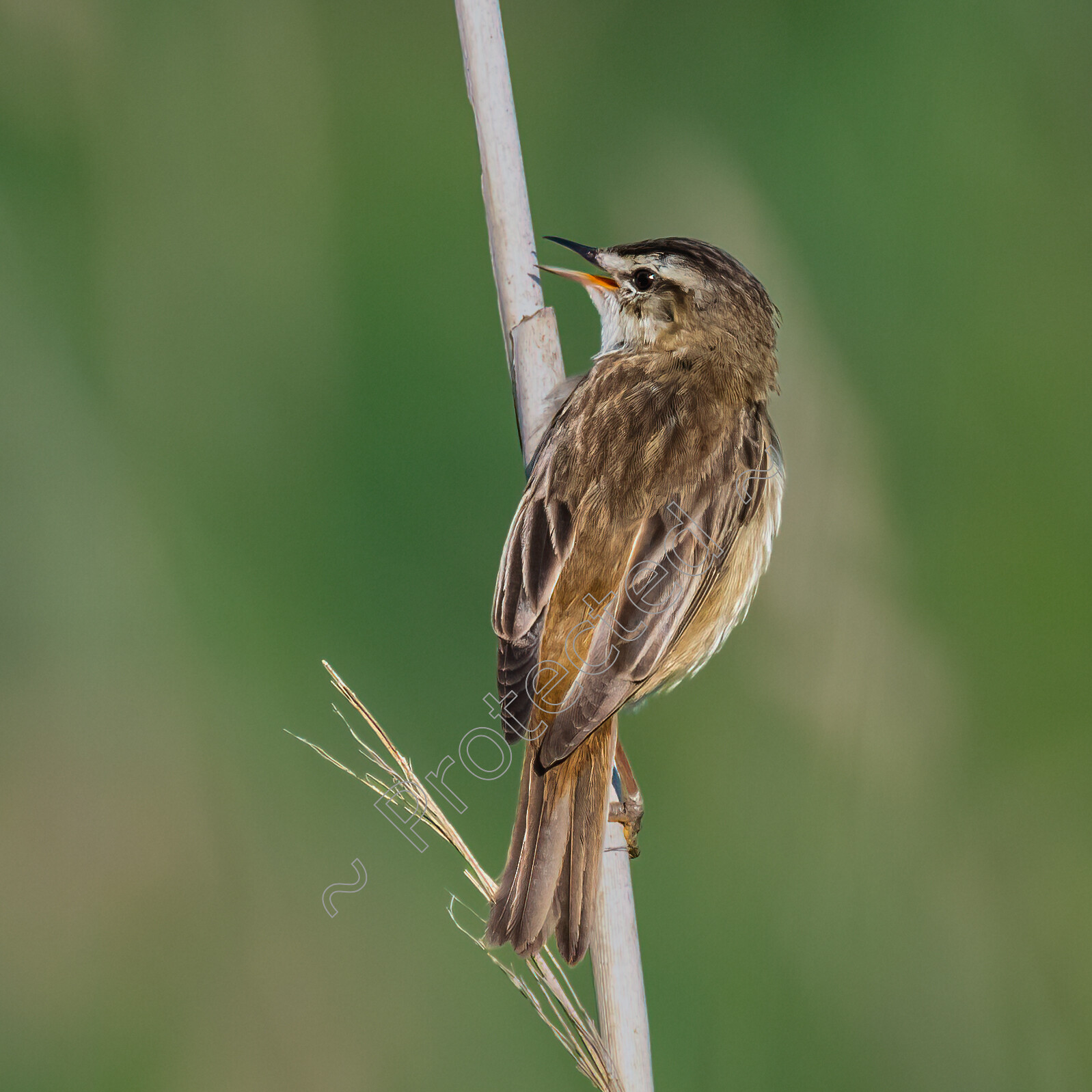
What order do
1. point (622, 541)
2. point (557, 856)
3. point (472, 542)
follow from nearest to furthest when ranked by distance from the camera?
point (557, 856), point (622, 541), point (472, 542)

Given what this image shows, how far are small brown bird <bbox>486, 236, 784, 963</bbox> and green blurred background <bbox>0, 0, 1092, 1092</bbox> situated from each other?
0.47 meters

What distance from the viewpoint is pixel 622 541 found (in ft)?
9.46

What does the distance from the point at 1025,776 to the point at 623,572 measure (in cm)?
158

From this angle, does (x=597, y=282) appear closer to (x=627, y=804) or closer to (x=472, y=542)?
(x=472, y=542)

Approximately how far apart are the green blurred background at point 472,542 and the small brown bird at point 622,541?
18.4 inches

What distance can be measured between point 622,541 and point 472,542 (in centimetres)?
103

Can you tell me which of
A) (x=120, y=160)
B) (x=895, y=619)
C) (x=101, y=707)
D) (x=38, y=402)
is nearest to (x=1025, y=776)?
(x=895, y=619)

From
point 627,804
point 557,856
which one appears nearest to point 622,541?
point 627,804

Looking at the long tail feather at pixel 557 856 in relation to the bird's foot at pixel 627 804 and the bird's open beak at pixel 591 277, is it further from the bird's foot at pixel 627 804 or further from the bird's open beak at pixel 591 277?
the bird's open beak at pixel 591 277

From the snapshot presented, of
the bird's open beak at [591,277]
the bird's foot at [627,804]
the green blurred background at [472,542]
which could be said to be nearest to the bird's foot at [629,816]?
the bird's foot at [627,804]

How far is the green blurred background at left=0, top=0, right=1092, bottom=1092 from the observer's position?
3.29 metres

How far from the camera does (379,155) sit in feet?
13.9

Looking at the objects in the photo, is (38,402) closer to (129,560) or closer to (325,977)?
(129,560)

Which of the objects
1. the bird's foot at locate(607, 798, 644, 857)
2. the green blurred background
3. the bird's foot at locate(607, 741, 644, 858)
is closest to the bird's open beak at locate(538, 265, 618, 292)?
the green blurred background
